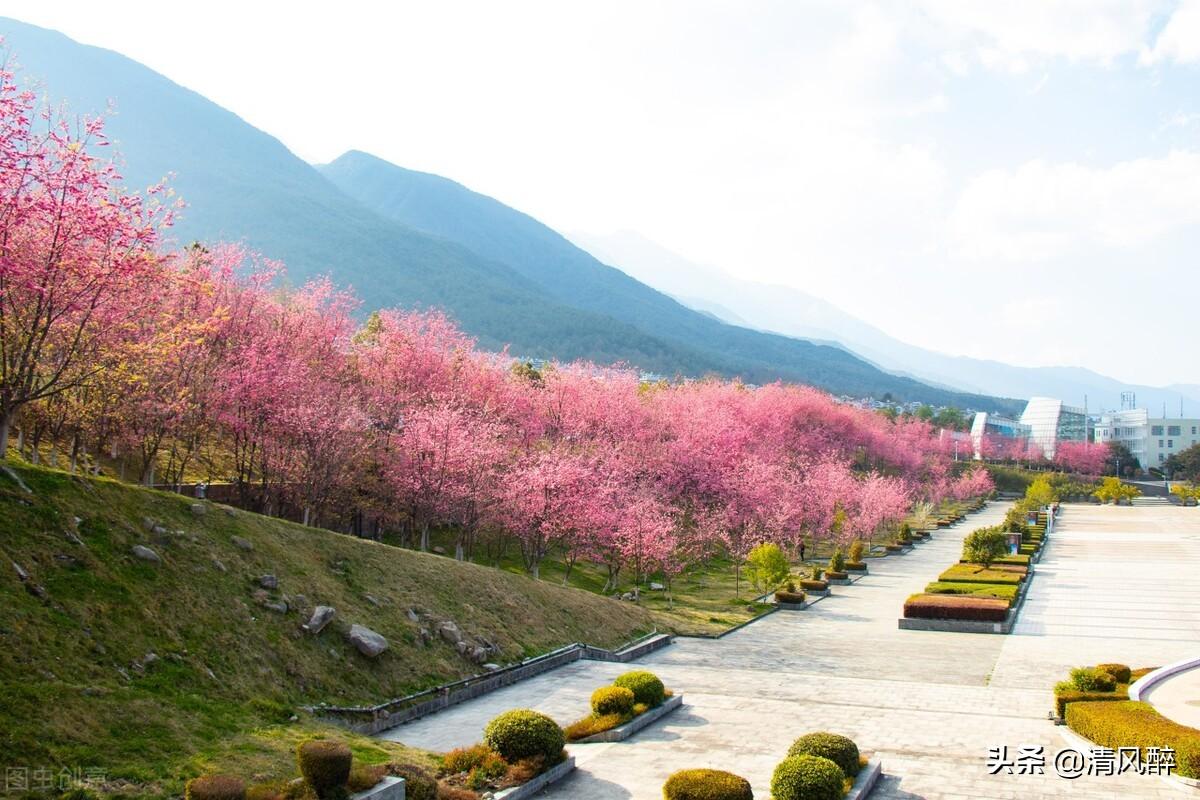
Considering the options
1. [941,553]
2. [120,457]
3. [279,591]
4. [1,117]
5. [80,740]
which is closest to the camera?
[80,740]

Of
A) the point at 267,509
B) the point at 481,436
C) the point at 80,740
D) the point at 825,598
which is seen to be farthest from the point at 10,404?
the point at 825,598

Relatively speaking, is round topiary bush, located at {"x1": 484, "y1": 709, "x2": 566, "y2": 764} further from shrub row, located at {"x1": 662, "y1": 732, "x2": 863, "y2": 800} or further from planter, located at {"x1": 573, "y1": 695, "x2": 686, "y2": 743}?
planter, located at {"x1": 573, "y1": 695, "x2": 686, "y2": 743}

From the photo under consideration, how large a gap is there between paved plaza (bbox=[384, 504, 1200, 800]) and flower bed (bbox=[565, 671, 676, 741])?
53 cm

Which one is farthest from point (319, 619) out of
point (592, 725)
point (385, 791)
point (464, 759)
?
point (385, 791)

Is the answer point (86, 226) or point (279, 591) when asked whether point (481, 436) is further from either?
point (86, 226)

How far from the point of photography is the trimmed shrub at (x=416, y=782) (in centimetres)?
1265

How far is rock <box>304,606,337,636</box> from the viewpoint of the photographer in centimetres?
1895

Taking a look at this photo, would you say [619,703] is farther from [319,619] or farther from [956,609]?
[956,609]

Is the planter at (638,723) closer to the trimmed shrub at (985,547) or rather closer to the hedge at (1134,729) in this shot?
the hedge at (1134,729)

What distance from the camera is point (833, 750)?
14883 millimetres

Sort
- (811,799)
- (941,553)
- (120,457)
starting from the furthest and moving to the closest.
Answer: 1. (941,553)
2. (120,457)
3. (811,799)

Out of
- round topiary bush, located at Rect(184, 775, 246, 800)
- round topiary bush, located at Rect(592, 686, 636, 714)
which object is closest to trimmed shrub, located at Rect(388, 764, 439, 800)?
round topiary bush, located at Rect(184, 775, 246, 800)

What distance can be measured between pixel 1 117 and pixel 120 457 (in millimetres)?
20263

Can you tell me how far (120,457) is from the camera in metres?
32.5
